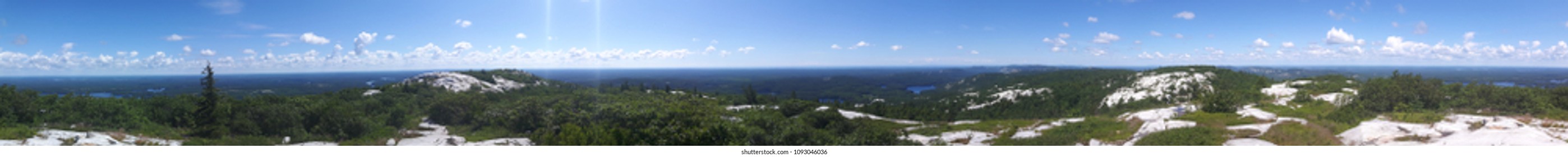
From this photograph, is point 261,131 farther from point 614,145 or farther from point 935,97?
point 935,97

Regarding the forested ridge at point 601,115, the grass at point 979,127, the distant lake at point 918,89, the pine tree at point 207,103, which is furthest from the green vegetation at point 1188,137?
the pine tree at point 207,103

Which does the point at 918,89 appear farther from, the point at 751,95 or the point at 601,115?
the point at 601,115

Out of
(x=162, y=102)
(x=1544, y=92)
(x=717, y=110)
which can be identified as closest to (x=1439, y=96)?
(x=1544, y=92)

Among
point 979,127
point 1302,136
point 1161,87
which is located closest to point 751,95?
point 979,127

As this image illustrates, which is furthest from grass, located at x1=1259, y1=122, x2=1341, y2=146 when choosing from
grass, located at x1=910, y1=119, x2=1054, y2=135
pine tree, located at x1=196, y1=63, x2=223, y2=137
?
pine tree, located at x1=196, y1=63, x2=223, y2=137

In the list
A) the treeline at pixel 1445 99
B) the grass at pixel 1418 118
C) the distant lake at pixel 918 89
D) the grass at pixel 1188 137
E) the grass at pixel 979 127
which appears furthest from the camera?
the distant lake at pixel 918 89

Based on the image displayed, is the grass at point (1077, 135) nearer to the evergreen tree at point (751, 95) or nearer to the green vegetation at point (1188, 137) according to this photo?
the green vegetation at point (1188, 137)
